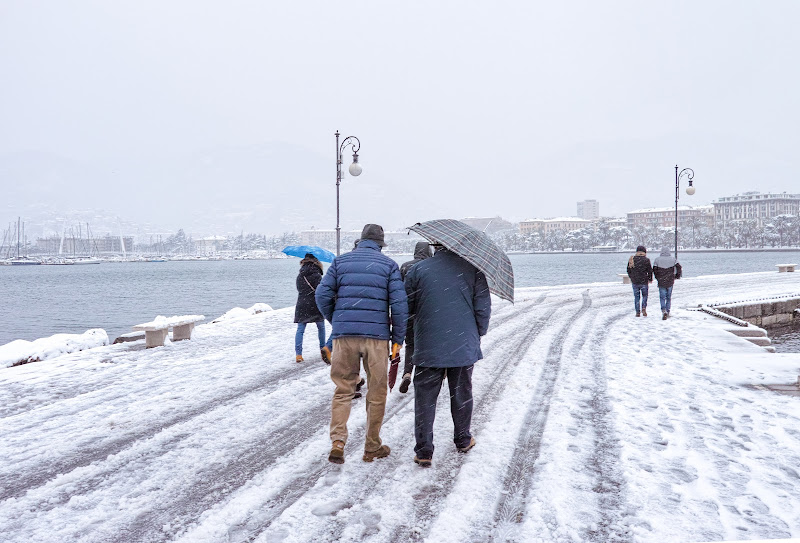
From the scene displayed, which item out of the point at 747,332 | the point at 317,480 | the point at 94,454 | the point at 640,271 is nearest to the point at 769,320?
the point at 640,271

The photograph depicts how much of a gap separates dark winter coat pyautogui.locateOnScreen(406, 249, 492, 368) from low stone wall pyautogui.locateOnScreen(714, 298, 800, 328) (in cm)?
1628

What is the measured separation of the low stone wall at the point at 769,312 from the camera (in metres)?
17.7

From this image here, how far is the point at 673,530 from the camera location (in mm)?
3486

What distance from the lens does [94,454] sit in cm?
506

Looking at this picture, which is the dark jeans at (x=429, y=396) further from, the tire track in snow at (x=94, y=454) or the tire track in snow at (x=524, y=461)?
the tire track in snow at (x=94, y=454)

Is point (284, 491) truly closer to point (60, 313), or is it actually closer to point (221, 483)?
point (221, 483)

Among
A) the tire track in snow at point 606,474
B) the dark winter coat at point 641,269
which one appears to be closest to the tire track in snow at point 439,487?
the tire track in snow at point 606,474

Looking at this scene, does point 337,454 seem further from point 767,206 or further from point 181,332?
point 767,206

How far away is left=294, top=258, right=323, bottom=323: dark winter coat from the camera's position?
28.0 ft

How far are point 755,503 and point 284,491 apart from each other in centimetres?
367

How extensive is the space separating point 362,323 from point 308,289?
13.6 ft

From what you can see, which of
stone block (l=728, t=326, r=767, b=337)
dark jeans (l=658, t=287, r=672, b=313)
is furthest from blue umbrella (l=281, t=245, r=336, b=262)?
dark jeans (l=658, t=287, r=672, b=313)

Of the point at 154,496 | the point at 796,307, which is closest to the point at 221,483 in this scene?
the point at 154,496

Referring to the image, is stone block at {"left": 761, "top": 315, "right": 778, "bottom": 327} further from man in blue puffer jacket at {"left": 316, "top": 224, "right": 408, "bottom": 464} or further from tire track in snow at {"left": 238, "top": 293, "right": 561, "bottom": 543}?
man in blue puffer jacket at {"left": 316, "top": 224, "right": 408, "bottom": 464}
